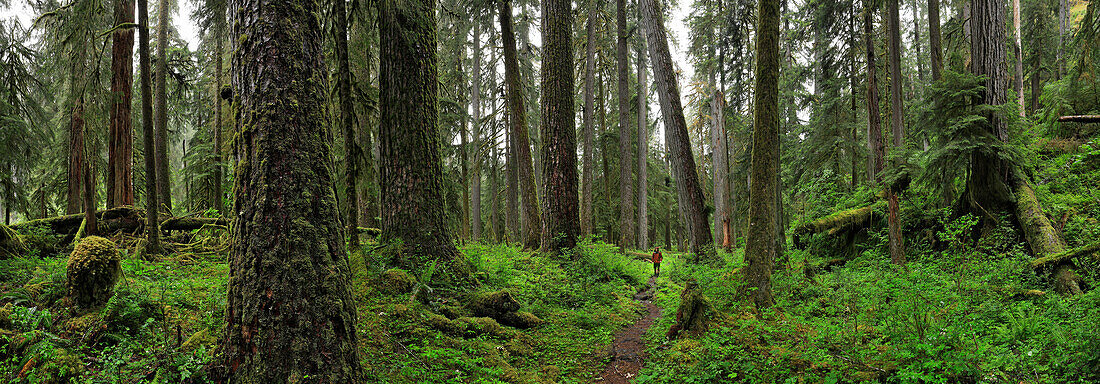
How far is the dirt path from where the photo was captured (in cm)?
515

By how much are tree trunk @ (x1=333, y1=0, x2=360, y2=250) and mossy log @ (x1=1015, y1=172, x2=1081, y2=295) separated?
7.97 m

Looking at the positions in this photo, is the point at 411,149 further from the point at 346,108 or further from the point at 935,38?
the point at 935,38

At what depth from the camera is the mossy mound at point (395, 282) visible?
19.2 ft

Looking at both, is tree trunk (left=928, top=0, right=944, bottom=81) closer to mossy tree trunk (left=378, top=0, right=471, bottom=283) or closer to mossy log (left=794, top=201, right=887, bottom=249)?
mossy log (left=794, top=201, right=887, bottom=249)

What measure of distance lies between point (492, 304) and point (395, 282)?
1263 mm

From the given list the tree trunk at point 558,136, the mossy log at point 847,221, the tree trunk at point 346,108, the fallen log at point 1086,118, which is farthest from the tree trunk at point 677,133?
the fallen log at point 1086,118

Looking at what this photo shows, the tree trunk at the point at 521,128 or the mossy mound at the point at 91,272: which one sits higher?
the tree trunk at the point at 521,128

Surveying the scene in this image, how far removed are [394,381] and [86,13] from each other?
5.76 metres

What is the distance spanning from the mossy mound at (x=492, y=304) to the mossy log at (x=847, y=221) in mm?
7974

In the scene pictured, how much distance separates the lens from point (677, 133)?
11.5 meters

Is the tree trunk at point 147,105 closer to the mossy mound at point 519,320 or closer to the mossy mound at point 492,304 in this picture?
the mossy mound at point 492,304

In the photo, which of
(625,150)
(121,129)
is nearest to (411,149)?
(121,129)

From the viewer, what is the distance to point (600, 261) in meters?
9.95

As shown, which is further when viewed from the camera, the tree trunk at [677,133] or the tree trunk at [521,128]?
the tree trunk at [677,133]
